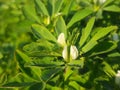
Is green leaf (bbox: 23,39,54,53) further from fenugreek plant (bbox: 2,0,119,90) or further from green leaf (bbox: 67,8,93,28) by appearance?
green leaf (bbox: 67,8,93,28)

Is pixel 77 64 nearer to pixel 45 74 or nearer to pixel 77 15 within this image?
pixel 45 74

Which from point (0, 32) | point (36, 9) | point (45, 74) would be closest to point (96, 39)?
point (45, 74)

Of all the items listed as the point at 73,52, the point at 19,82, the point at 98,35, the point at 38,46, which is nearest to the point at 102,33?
the point at 98,35

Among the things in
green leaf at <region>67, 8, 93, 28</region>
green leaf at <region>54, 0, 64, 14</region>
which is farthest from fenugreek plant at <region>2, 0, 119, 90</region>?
green leaf at <region>54, 0, 64, 14</region>

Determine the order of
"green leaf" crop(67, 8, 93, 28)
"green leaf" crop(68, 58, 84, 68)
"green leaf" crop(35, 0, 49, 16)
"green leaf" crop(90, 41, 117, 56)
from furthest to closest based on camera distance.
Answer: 1. "green leaf" crop(35, 0, 49, 16)
2. "green leaf" crop(67, 8, 93, 28)
3. "green leaf" crop(90, 41, 117, 56)
4. "green leaf" crop(68, 58, 84, 68)

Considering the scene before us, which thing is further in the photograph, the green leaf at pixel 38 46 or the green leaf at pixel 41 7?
Answer: the green leaf at pixel 41 7

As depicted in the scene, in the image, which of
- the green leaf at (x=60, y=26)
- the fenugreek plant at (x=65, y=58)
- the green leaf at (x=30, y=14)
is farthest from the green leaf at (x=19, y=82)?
the green leaf at (x=30, y=14)

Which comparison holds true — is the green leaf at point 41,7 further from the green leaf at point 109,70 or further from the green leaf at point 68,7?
the green leaf at point 109,70

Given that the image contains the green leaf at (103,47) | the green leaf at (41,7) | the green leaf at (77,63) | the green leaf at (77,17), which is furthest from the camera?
the green leaf at (41,7)
